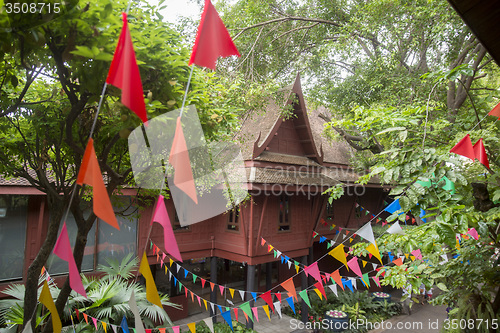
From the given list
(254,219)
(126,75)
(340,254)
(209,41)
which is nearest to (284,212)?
(254,219)

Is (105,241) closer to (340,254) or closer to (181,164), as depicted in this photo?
(340,254)

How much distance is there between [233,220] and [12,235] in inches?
258

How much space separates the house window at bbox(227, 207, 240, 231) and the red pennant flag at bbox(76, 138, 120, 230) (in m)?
9.28

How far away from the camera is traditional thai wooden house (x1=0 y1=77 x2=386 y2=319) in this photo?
8.34 meters

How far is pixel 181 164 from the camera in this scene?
2.15 metres

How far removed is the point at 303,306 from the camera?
11.2 m

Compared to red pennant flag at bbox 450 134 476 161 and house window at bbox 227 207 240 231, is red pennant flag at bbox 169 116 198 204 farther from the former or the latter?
house window at bbox 227 207 240 231

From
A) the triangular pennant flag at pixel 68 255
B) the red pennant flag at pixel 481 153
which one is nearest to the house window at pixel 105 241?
the triangular pennant flag at pixel 68 255

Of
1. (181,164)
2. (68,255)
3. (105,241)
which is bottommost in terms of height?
(68,255)

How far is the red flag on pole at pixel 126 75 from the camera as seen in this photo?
171cm

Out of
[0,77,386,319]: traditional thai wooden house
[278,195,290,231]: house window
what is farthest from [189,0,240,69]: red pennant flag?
[278,195,290,231]: house window

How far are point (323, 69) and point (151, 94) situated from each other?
406 inches

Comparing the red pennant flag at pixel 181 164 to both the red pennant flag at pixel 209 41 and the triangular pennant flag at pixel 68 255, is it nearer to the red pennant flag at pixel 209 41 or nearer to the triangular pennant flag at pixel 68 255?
the red pennant flag at pixel 209 41

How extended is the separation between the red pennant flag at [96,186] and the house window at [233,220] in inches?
366
